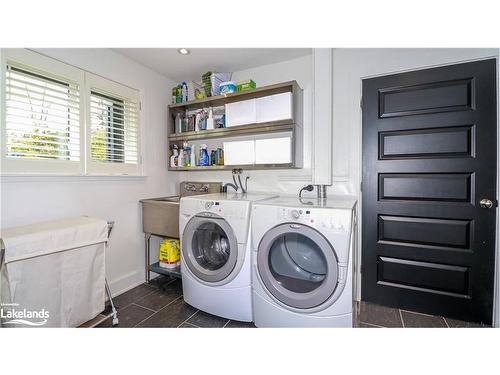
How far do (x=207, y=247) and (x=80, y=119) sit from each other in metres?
1.49

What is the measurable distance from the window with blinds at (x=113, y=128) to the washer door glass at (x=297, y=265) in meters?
1.63

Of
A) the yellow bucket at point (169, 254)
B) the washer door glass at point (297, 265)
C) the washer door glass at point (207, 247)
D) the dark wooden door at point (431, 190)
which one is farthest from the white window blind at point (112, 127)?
the dark wooden door at point (431, 190)

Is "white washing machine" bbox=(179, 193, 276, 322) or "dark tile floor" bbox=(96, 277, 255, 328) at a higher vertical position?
"white washing machine" bbox=(179, 193, 276, 322)

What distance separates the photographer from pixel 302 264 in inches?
61.7

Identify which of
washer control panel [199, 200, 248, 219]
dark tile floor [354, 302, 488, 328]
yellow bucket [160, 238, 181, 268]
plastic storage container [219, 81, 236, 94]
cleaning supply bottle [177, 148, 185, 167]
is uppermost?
plastic storage container [219, 81, 236, 94]

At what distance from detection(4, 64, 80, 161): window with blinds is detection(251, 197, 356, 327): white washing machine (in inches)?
62.7

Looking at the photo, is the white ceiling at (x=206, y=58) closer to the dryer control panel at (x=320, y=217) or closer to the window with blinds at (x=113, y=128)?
the window with blinds at (x=113, y=128)

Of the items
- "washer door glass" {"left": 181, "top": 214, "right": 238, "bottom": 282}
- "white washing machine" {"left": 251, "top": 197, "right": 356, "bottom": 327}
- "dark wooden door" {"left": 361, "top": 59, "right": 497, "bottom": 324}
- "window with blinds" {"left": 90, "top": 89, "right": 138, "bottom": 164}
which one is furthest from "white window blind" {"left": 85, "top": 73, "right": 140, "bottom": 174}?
"dark wooden door" {"left": 361, "top": 59, "right": 497, "bottom": 324}

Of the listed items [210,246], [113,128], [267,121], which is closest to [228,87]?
[267,121]

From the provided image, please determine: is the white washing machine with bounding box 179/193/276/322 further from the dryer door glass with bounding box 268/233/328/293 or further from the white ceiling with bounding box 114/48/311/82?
the white ceiling with bounding box 114/48/311/82

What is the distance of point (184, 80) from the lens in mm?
2736

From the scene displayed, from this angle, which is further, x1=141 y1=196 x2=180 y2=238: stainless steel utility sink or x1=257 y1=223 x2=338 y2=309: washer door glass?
x1=141 y1=196 x2=180 y2=238: stainless steel utility sink

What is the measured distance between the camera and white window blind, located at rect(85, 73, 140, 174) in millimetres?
1960

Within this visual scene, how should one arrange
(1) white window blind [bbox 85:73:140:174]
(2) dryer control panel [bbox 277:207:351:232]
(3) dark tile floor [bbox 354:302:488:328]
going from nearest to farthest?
(2) dryer control panel [bbox 277:207:351:232]
(3) dark tile floor [bbox 354:302:488:328]
(1) white window blind [bbox 85:73:140:174]
